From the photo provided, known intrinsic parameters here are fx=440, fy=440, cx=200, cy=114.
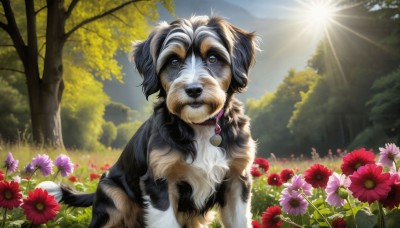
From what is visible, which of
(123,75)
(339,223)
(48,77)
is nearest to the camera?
(339,223)

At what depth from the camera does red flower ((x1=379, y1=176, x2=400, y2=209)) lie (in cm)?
291

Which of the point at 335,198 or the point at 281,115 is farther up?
the point at 281,115

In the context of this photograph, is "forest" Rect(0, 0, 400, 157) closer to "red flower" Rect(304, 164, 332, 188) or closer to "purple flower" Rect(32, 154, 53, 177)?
"purple flower" Rect(32, 154, 53, 177)

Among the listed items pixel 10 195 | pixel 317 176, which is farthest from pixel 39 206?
pixel 317 176

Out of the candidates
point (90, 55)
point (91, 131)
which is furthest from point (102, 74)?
point (91, 131)

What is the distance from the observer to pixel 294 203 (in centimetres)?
363

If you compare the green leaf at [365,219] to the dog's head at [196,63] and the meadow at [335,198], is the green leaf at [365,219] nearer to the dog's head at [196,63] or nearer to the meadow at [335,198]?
the meadow at [335,198]

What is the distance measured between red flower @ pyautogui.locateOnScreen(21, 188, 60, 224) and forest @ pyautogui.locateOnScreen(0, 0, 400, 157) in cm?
684

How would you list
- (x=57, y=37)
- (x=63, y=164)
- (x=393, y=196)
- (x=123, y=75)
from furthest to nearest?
(x=123, y=75) → (x=57, y=37) → (x=63, y=164) → (x=393, y=196)

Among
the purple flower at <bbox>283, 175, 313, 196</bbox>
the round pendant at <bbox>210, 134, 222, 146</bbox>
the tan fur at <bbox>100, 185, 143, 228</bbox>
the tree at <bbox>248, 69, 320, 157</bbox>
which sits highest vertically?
the tree at <bbox>248, 69, 320, 157</bbox>

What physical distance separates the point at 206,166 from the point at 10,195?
1.66 m

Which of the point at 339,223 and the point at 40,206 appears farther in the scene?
the point at 40,206

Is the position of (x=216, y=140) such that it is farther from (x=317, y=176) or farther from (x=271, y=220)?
(x=317, y=176)

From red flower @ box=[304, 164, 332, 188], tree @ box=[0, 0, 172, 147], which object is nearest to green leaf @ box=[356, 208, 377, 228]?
red flower @ box=[304, 164, 332, 188]
